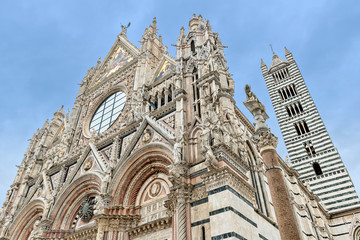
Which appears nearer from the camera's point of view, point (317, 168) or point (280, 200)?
point (280, 200)

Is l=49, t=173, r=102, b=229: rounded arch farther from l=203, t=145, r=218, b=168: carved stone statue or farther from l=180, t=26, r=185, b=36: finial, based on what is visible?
l=180, t=26, r=185, b=36: finial

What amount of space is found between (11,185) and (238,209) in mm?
17069

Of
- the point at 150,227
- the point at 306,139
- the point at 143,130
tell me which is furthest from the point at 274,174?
the point at 306,139

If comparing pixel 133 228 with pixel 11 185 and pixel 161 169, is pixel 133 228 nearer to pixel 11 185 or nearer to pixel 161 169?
pixel 161 169

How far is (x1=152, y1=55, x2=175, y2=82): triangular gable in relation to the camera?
52.3 feet

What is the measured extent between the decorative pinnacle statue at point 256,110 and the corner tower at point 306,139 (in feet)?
56.3

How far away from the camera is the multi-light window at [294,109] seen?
108 ft

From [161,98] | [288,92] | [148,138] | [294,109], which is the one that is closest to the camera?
[148,138]

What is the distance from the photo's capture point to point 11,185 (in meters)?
18.8

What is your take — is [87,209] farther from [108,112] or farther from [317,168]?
[317,168]

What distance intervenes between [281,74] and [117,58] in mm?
24770

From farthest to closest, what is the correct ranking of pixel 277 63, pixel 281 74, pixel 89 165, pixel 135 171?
pixel 277 63, pixel 281 74, pixel 89 165, pixel 135 171

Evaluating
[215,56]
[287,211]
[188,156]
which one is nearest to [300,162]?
[215,56]

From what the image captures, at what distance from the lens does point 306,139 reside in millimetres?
29797
